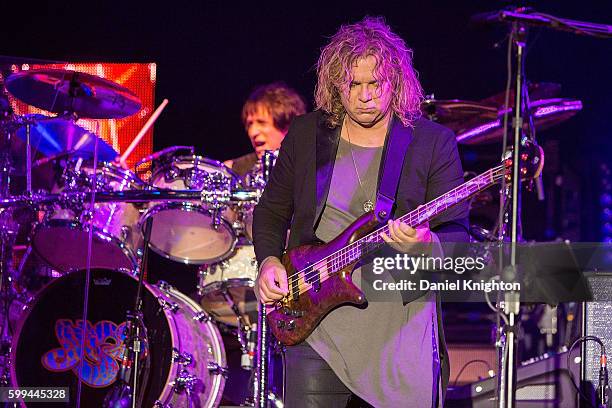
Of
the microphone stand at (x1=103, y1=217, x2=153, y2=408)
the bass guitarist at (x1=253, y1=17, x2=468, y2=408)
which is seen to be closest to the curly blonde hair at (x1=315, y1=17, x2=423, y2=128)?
the bass guitarist at (x1=253, y1=17, x2=468, y2=408)

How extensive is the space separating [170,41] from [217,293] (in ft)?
6.89

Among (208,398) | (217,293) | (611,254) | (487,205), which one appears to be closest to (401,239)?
(611,254)

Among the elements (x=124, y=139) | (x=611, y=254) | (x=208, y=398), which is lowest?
(x=208, y=398)

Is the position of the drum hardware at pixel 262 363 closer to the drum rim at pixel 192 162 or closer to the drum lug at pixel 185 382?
the drum lug at pixel 185 382

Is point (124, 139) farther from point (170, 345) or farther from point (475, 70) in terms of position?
point (475, 70)

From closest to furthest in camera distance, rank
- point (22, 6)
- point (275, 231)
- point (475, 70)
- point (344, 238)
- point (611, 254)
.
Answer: point (344, 238) < point (275, 231) < point (611, 254) < point (475, 70) < point (22, 6)

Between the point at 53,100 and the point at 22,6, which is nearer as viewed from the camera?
the point at 53,100

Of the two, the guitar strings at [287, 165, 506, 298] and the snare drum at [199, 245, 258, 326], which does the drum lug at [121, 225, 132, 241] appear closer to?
the snare drum at [199, 245, 258, 326]

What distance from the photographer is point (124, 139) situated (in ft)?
20.6

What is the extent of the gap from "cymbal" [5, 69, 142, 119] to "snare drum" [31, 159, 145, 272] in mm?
369

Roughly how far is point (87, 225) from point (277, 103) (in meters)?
1.58

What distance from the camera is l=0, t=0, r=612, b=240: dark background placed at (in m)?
6.12

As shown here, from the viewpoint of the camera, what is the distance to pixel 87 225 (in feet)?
16.0

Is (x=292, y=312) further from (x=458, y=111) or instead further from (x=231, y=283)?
(x=458, y=111)
